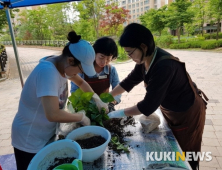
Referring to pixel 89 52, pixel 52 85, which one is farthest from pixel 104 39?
pixel 52 85

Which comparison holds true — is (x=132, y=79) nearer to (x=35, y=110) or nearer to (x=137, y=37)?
(x=137, y=37)

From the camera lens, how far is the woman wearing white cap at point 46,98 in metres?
1.09

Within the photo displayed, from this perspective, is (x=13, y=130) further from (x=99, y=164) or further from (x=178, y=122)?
(x=178, y=122)

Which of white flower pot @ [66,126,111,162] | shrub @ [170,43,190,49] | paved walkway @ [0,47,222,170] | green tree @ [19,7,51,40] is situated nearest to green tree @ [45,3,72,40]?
green tree @ [19,7,51,40]

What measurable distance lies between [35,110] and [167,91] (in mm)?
984

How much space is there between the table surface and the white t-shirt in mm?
417

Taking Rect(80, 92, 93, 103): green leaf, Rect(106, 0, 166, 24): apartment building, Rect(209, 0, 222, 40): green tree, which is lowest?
Rect(80, 92, 93, 103): green leaf

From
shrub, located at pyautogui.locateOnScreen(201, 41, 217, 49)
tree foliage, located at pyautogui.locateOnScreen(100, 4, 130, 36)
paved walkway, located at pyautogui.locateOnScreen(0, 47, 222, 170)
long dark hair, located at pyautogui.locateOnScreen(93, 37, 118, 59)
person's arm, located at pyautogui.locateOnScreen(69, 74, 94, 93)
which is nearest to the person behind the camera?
person's arm, located at pyautogui.locateOnScreen(69, 74, 94, 93)

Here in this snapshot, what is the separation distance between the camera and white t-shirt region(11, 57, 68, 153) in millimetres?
1096

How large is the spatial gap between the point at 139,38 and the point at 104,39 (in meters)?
0.66

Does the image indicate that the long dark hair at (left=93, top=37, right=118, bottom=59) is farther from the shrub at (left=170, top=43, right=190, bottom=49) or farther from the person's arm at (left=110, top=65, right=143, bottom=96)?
the shrub at (left=170, top=43, right=190, bottom=49)

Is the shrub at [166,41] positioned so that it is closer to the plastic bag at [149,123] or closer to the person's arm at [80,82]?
the person's arm at [80,82]

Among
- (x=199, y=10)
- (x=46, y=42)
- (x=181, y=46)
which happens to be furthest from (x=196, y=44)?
(x=46, y=42)

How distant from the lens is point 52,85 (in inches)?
42.8
